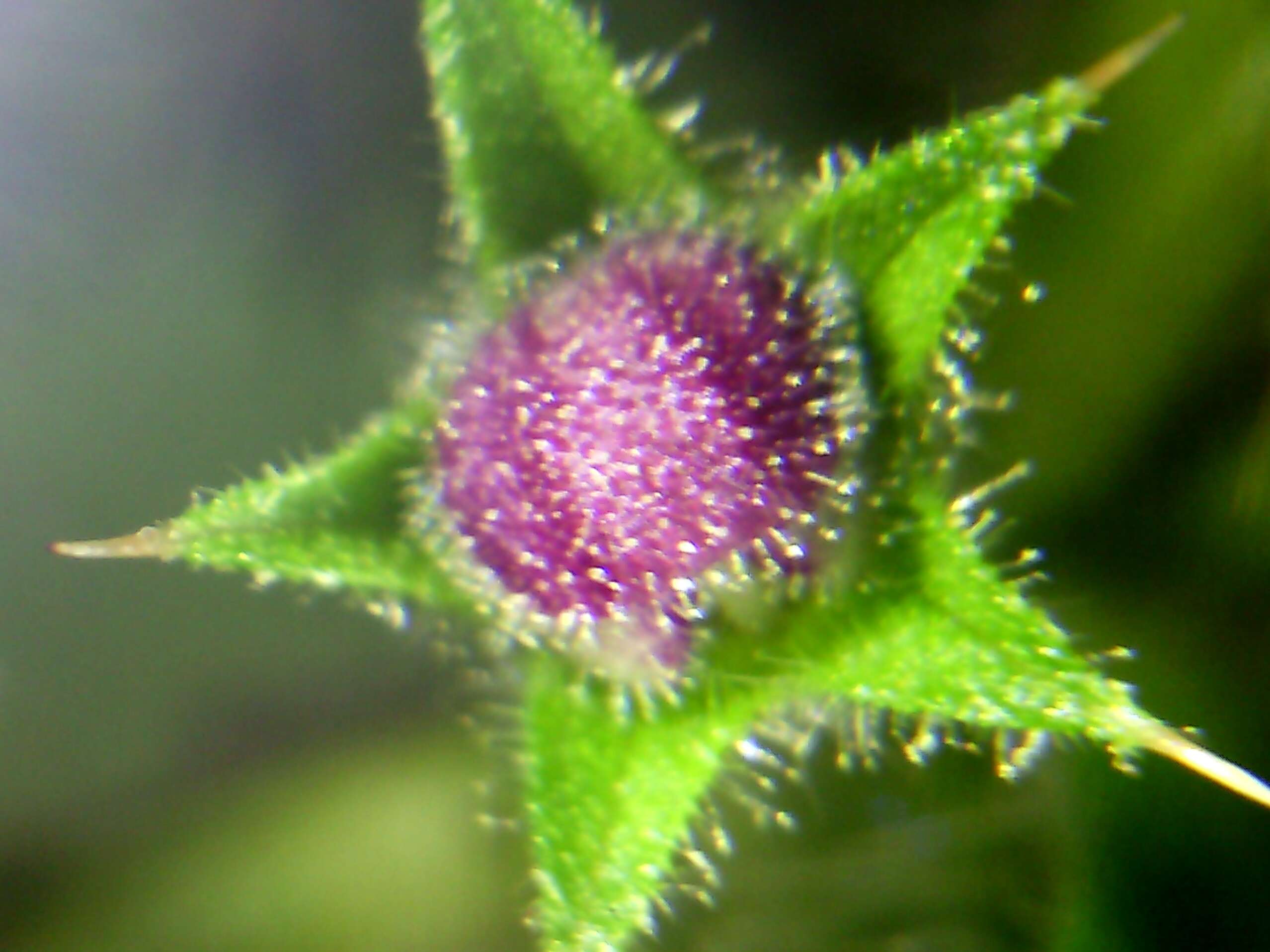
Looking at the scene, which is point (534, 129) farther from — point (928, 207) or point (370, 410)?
point (370, 410)

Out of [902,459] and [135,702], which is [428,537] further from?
[135,702]

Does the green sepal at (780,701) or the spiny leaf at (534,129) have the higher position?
the spiny leaf at (534,129)

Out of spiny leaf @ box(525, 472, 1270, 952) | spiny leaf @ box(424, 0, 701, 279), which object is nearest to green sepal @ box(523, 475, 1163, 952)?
spiny leaf @ box(525, 472, 1270, 952)

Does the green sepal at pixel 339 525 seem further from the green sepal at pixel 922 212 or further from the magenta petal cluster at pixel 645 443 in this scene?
the green sepal at pixel 922 212

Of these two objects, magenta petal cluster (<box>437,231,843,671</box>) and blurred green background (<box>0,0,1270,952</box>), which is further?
blurred green background (<box>0,0,1270,952</box>)

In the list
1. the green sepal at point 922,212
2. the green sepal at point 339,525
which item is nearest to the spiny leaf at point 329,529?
the green sepal at point 339,525

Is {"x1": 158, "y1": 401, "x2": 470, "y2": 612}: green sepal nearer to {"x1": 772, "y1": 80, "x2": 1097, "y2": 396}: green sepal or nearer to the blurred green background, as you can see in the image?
the blurred green background
